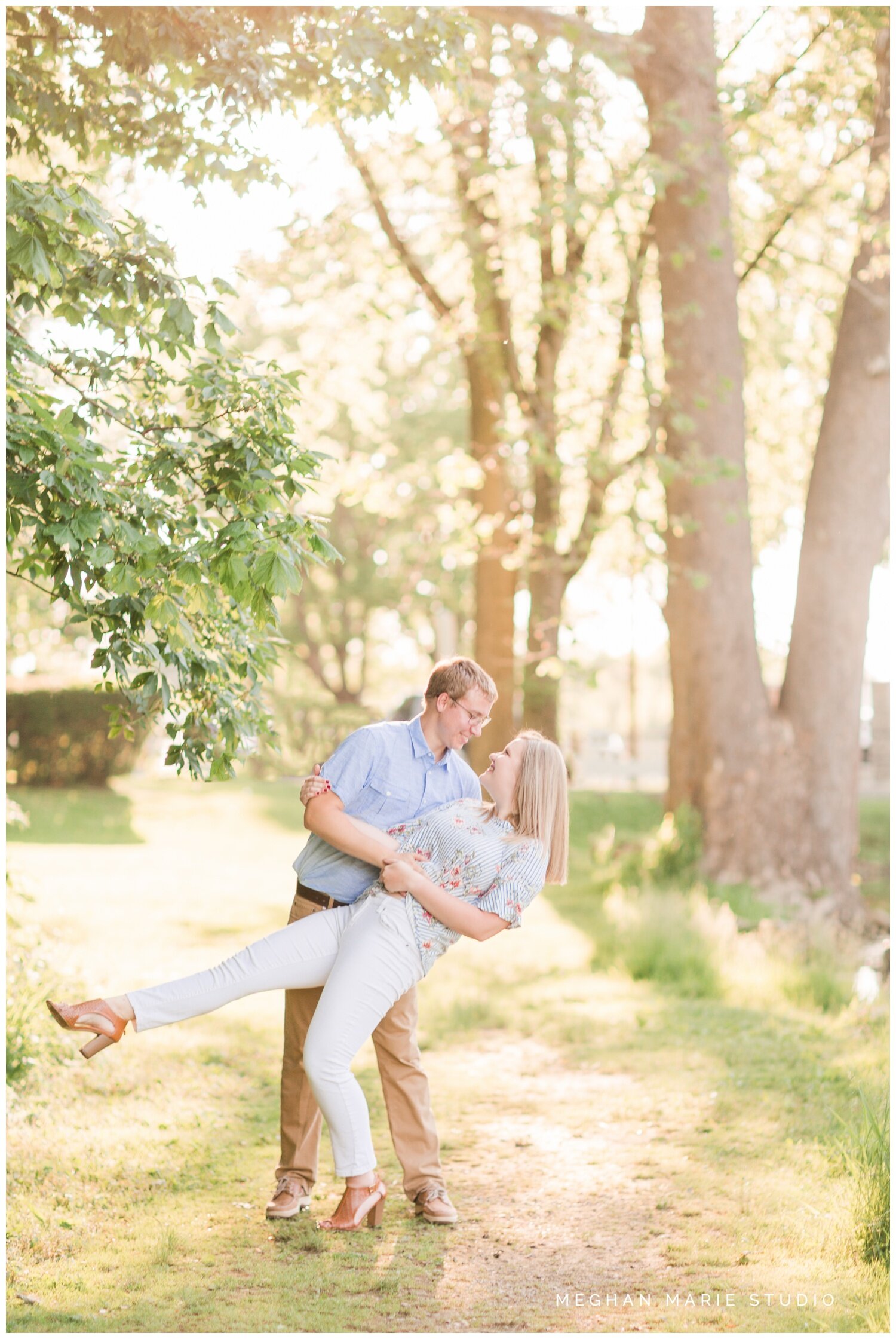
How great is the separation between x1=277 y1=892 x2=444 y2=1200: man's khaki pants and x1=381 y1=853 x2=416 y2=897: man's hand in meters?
0.48

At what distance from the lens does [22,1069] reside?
21.0 ft

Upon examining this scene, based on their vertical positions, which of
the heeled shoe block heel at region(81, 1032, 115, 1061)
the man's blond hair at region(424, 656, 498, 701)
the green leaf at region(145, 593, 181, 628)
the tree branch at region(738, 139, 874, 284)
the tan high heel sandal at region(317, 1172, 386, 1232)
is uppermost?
the tree branch at region(738, 139, 874, 284)

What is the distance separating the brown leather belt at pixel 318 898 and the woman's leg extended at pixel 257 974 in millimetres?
85

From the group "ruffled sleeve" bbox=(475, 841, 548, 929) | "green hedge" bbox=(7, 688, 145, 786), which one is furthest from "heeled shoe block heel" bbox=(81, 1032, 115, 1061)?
"green hedge" bbox=(7, 688, 145, 786)

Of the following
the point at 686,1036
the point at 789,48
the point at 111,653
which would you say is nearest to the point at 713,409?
the point at 789,48

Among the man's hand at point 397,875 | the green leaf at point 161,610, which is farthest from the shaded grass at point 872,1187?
the green leaf at point 161,610

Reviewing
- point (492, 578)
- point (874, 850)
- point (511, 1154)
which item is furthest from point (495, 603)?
point (511, 1154)

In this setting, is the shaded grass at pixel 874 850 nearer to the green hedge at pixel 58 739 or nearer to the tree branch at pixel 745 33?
the tree branch at pixel 745 33

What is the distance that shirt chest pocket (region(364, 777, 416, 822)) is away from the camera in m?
4.77

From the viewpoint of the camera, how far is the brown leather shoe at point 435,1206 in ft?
16.3

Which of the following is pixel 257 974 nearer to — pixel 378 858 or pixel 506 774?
pixel 378 858

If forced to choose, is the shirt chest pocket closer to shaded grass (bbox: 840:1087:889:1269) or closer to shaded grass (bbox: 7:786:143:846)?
shaded grass (bbox: 840:1087:889:1269)

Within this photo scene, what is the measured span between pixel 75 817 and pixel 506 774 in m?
13.4

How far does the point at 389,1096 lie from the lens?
5.01 metres
